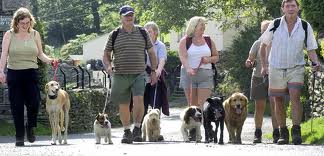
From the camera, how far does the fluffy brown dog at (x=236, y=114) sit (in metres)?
15.8

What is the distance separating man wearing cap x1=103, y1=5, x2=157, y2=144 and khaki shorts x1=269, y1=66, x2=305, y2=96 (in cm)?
197

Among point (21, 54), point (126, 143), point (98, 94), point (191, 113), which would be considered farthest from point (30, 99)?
point (98, 94)

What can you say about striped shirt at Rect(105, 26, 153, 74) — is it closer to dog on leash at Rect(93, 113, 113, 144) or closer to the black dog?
the black dog

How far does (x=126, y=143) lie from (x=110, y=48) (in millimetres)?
1480

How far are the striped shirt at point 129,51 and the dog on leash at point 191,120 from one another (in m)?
1.10

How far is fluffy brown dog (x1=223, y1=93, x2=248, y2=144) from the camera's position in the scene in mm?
15789

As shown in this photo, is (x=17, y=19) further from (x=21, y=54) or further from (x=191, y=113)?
(x=191, y=113)

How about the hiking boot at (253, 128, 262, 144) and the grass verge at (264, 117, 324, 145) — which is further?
the grass verge at (264, 117, 324, 145)

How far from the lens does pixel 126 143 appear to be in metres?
15.2

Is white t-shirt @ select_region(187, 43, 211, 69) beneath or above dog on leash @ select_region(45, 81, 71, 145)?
above

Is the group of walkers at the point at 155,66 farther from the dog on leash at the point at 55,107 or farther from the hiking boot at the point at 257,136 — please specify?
the dog on leash at the point at 55,107

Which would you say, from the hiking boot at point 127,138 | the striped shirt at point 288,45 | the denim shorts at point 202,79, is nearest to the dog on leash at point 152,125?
the denim shorts at point 202,79

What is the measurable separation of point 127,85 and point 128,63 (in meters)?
0.36

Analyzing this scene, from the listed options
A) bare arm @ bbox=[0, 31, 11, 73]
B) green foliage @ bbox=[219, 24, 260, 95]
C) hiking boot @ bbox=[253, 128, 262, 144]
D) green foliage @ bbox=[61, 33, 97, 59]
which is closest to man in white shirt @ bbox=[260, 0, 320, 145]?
hiking boot @ bbox=[253, 128, 262, 144]
